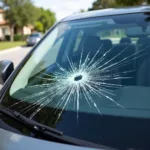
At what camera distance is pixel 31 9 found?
47844 millimetres

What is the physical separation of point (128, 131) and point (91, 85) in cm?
57

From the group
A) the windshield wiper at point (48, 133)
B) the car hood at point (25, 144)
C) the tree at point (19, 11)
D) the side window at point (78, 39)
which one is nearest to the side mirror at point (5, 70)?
the side window at point (78, 39)

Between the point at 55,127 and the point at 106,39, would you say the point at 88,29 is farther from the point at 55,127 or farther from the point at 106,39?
the point at 55,127

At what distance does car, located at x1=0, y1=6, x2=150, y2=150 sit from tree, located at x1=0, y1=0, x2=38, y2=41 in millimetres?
45572

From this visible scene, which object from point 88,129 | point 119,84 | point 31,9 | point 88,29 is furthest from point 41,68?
point 31,9

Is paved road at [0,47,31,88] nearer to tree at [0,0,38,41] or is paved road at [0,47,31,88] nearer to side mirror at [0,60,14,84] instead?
side mirror at [0,60,14,84]

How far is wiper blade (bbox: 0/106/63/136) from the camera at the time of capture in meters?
1.76

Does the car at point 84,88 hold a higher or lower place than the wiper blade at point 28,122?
higher

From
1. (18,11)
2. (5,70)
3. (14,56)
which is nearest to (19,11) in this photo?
(18,11)

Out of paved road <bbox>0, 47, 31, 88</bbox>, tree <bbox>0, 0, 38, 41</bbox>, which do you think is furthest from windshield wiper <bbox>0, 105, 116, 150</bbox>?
tree <bbox>0, 0, 38, 41</bbox>

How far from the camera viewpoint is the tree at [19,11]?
46.6m

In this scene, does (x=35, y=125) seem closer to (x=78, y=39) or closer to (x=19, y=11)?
(x=78, y=39)

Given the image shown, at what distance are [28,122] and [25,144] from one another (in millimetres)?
238

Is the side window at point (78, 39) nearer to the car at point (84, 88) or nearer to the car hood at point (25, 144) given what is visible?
the car at point (84, 88)
